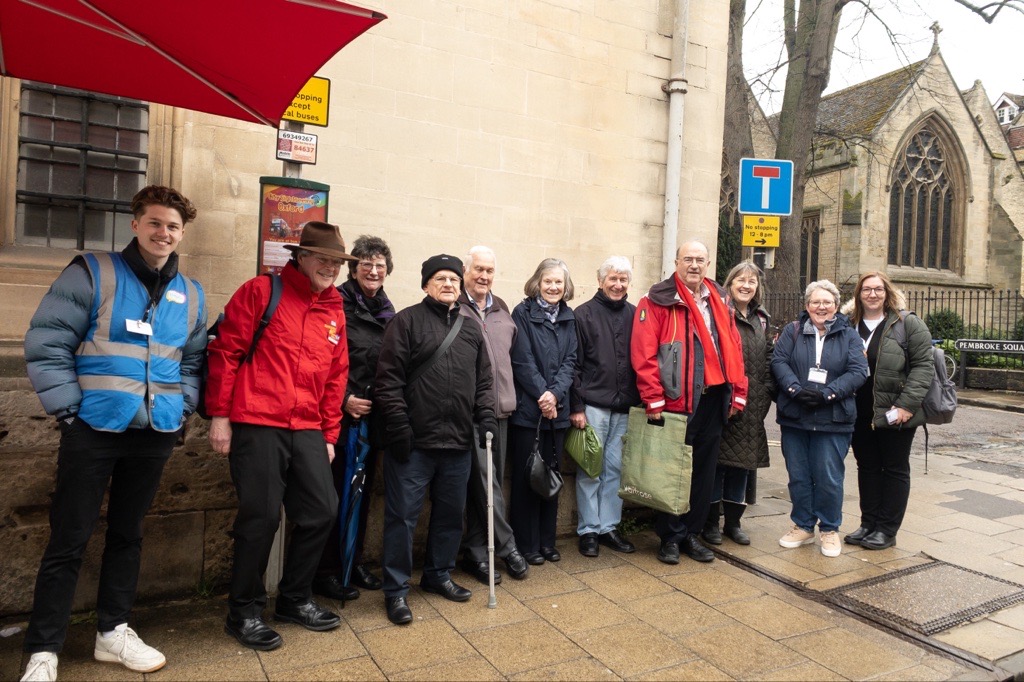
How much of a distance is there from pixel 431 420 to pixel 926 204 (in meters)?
30.2

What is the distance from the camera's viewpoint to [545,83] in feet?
23.6

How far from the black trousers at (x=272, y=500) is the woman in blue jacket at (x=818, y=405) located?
3.19 meters

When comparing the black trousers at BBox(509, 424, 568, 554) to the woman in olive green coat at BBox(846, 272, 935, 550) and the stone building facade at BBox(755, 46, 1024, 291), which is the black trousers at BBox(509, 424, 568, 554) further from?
the stone building facade at BBox(755, 46, 1024, 291)

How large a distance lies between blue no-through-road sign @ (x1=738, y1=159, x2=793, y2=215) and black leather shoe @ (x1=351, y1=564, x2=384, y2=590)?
15.1 ft

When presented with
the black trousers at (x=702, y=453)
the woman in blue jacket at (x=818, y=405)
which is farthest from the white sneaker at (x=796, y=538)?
the black trousers at (x=702, y=453)

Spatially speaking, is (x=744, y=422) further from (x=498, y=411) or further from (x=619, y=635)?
(x=619, y=635)

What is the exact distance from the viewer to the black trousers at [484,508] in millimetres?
4285

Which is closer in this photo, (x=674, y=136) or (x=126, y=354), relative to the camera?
(x=126, y=354)

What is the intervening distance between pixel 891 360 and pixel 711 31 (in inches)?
176

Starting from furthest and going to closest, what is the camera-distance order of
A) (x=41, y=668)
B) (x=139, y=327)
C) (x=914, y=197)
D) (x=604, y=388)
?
(x=914, y=197) < (x=604, y=388) < (x=139, y=327) < (x=41, y=668)

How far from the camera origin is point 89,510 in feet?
10.0

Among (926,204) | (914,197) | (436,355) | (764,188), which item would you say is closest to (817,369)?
(764,188)

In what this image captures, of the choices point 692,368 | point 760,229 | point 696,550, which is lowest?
point 696,550

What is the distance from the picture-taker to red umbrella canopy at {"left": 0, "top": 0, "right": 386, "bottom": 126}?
288cm
